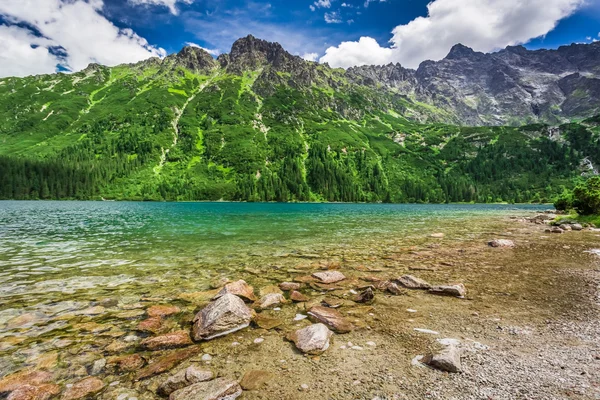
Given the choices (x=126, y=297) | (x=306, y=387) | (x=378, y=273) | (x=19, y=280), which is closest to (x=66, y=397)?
(x=306, y=387)

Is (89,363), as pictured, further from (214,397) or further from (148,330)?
(214,397)

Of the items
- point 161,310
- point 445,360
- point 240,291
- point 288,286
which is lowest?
point 288,286

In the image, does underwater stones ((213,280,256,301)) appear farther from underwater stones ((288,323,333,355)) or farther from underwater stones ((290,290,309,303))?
underwater stones ((288,323,333,355))

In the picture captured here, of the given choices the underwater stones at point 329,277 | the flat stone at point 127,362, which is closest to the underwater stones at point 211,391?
the flat stone at point 127,362

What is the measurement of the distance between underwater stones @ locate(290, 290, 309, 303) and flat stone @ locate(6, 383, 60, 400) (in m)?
7.93

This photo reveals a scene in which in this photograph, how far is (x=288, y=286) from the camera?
560 inches

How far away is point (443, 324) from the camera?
959cm

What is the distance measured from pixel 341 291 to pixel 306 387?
736 centimetres

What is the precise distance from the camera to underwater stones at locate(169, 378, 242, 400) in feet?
19.2

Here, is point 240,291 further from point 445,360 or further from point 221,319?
point 445,360

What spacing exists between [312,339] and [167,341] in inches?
174

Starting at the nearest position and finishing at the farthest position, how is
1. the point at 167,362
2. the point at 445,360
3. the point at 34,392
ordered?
the point at 34,392, the point at 445,360, the point at 167,362

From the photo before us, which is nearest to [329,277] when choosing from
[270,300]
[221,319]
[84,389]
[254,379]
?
[270,300]

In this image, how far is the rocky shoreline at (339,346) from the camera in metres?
6.18
